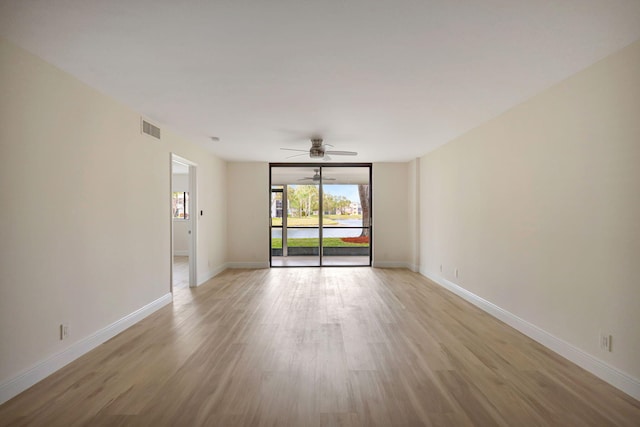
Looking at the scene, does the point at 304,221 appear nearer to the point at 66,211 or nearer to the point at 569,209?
the point at 66,211

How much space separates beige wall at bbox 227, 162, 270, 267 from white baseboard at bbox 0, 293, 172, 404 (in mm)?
3511

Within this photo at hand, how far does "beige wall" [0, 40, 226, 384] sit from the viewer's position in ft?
7.52

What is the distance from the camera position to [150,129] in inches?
162

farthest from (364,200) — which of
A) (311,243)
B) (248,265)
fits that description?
(248,265)

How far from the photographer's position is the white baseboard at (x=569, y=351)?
2.33 m

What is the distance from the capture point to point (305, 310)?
4262 millimetres

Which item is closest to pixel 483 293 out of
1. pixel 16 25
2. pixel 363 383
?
pixel 363 383

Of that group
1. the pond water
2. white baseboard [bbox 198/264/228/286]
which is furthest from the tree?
white baseboard [bbox 198/264/228/286]

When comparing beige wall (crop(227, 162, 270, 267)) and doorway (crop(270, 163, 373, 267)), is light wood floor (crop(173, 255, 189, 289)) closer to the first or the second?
beige wall (crop(227, 162, 270, 267))

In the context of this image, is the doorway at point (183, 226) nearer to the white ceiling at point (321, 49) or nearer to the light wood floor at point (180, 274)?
the light wood floor at point (180, 274)

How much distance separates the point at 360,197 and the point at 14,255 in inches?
296

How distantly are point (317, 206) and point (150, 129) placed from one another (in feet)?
14.7

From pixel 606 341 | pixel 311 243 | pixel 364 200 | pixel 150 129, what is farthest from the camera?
pixel 311 243

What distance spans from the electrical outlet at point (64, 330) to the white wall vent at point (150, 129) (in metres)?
2.28
